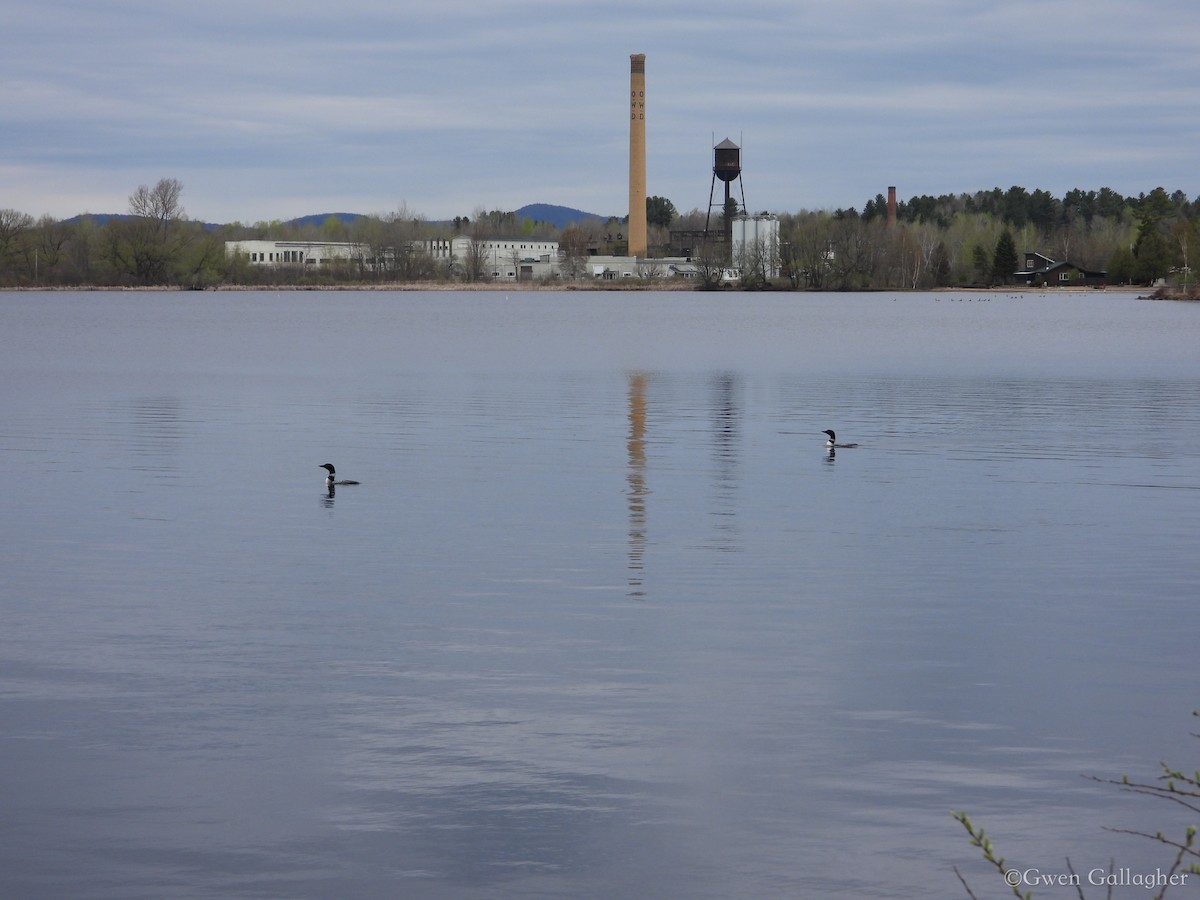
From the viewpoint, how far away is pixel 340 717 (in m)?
11.5

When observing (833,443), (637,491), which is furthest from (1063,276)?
(637,491)

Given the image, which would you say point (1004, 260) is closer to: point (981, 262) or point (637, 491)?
point (981, 262)

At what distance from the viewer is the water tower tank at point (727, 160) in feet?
626

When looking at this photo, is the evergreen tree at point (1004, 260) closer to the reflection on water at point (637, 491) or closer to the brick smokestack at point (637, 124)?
the brick smokestack at point (637, 124)

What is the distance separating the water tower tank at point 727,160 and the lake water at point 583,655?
162 m

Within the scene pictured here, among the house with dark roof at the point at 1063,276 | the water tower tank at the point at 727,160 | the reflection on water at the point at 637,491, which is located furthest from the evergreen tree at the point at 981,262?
the reflection on water at the point at 637,491

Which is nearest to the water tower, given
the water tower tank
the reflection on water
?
the water tower tank

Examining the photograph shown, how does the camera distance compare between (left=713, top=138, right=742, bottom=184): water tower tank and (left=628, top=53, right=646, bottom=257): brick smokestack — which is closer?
(left=628, top=53, right=646, bottom=257): brick smokestack

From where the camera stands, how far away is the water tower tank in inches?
7515

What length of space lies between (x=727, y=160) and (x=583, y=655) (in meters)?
184

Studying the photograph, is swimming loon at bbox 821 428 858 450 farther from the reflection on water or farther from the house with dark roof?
the house with dark roof

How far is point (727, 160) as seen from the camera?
192 metres

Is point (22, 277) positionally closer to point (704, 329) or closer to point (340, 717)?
point (704, 329)

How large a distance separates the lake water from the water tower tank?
16220 centimetres
